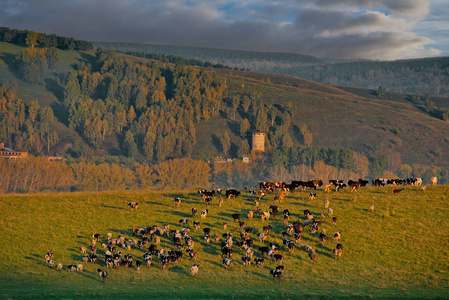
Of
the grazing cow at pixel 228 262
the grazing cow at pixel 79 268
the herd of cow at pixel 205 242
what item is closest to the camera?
the grazing cow at pixel 79 268

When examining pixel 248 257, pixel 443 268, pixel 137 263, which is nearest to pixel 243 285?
pixel 248 257

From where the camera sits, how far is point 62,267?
40281 millimetres

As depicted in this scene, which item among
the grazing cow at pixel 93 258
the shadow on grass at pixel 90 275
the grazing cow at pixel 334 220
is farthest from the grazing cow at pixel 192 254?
the grazing cow at pixel 334 220

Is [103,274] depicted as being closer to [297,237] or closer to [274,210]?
[297,237]

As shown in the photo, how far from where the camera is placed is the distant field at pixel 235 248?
120 feet

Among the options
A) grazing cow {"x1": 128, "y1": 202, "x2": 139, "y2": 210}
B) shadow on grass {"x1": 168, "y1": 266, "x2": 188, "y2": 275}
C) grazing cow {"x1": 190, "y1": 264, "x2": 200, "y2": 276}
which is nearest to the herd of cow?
grazing cow {"x1": 190, "y1": 264, "x2": 200, "y2": 276}

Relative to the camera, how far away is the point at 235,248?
43.3 m

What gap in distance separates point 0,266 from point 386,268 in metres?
35.1

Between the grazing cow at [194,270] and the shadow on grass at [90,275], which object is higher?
the grazing cow at [194,270]

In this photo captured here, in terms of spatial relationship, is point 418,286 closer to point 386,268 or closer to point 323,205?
point 386,268

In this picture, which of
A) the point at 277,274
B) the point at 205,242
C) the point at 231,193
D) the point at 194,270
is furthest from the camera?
the point at 231,193

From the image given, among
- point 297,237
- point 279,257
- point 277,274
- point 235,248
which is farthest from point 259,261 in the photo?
point 297,237

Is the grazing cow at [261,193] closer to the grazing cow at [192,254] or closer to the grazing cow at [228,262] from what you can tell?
the grazing cow at [192,254]

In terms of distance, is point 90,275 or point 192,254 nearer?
point 90,275
